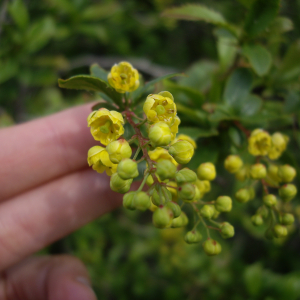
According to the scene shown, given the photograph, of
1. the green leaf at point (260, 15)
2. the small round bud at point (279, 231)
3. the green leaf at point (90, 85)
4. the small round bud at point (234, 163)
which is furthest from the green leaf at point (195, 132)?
the green leaf at point (260, 15)

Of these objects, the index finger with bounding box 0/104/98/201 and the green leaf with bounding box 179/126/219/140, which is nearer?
the green leaf with bounding box 179/126/219/140

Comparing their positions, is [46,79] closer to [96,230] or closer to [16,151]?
[16,151]

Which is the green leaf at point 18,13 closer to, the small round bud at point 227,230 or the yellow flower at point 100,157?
the yellow flower at point 100,157

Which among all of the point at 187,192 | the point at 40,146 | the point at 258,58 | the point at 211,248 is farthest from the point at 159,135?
the point at 40,146

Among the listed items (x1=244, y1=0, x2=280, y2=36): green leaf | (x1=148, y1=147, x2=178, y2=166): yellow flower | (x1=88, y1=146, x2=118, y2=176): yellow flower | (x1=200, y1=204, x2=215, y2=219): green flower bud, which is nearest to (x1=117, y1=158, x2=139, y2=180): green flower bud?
(x1=88, y1=146, x2=118, y2=176): yellow flower

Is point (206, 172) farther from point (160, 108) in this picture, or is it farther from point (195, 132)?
point (160, 108)

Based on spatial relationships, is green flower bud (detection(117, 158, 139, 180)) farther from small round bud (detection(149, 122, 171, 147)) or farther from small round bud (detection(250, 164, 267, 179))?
small round bud (detection(250, 164, 267, 179))

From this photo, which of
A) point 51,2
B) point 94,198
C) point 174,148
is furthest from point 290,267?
point 51,2
